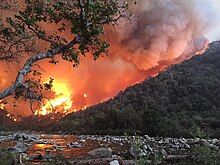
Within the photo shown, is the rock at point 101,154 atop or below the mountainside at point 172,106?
below

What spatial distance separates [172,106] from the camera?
10050 cm

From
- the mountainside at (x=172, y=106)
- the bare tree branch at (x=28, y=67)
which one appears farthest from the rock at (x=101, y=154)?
the mountainside at (x=172, y=106)

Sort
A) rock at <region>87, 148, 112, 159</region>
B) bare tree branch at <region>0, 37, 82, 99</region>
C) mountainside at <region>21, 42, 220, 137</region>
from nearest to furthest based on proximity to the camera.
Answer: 1. bare tree branch at <region>0, 37, 82, 99</region>
2. rock at <region>87, 148, 112, 159</region>
3. mountainside at <region>21, 42, 220, 137</region>

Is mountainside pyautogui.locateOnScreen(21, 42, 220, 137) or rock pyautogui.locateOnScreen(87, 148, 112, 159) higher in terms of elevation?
mountainside pyautogui.locateOnScreen(21, 42, 220, 137)

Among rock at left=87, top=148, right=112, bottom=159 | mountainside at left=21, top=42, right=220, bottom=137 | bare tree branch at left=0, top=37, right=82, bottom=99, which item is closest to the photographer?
bare tree branch at left=0, top=37, right=82, bottom=99

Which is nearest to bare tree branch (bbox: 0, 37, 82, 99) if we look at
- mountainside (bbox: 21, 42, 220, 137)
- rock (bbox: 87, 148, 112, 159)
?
rock (bbox: 87, 148, 112, 159)

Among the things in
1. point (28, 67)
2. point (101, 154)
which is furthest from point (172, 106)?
point (28, 67)

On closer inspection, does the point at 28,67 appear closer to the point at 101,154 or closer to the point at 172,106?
the point at 101,154

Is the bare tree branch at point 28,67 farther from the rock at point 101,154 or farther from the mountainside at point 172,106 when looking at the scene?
the mountainside at point 172,106

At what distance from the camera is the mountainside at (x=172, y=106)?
241 feet

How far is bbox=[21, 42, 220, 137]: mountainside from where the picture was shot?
73.4m

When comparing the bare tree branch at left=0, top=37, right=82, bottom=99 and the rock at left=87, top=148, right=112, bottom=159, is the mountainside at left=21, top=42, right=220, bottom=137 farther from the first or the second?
the bare tree branch at left=0, top=37, right=82, bottom=99

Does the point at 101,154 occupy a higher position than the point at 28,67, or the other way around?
the point at 28,67

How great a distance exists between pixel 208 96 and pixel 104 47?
97.4m
